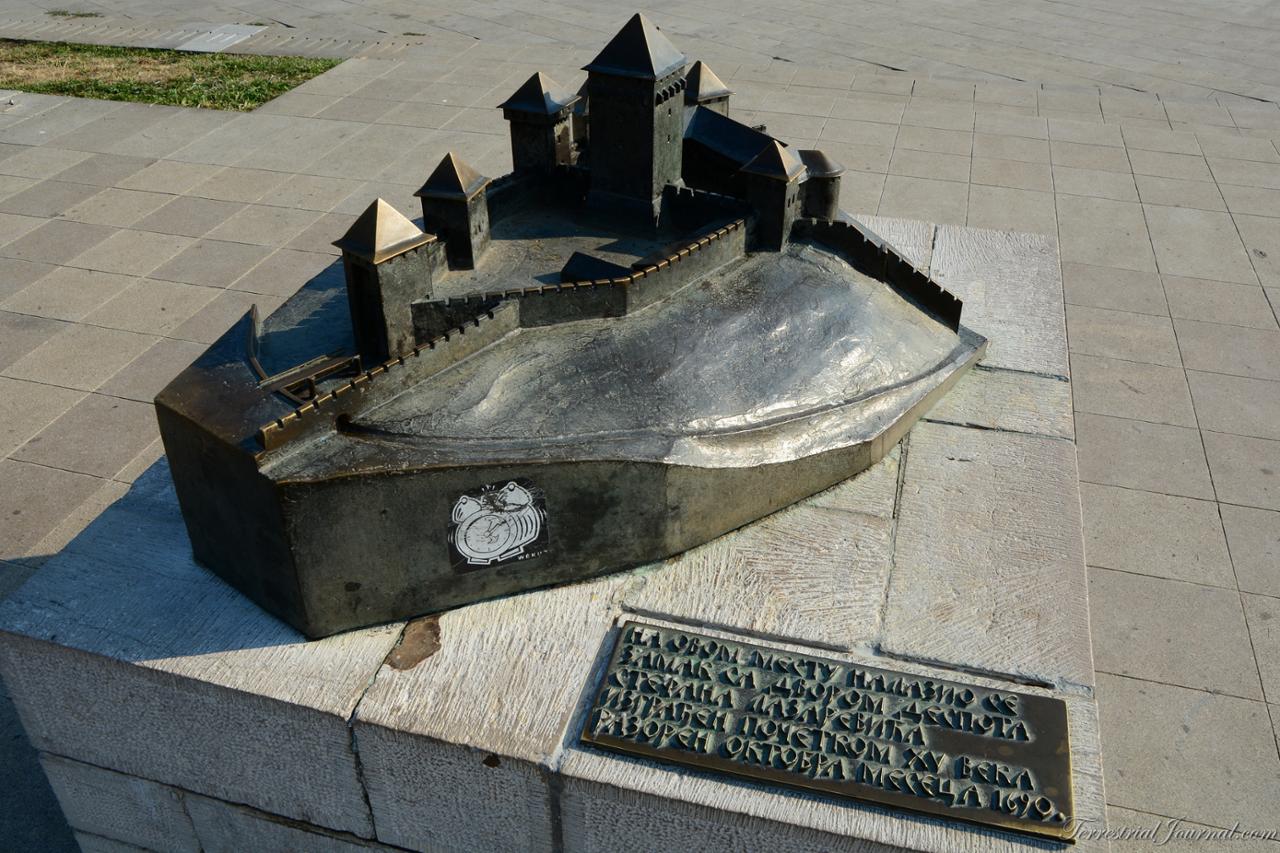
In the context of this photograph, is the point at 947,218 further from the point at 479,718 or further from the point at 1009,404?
the point at 479,718

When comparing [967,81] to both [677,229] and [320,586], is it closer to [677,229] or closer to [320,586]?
[677,229]

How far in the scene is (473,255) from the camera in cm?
517

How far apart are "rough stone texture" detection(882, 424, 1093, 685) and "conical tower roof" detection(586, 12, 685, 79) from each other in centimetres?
217

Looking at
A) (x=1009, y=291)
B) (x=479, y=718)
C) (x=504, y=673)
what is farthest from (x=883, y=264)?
(x=479, y=718)

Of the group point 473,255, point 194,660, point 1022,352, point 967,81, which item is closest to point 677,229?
point 473,255

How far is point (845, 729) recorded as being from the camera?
398 centimetres

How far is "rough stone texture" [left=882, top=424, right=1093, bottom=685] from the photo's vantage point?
4316 mm

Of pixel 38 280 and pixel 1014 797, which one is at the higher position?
pixel 1014 797

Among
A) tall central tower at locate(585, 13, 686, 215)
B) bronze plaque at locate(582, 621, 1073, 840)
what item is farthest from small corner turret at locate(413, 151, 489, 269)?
bronze plaque at locate(582, 621, 1073, 840)

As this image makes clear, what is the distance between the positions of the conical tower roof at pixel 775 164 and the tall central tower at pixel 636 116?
0.44 metres

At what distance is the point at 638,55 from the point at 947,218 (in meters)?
5.67

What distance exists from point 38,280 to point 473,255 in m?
5.69

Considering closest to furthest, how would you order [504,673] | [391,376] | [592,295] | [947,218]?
1. [504,673]
2. [391,376]
3. [592,295]
4. [947,218]

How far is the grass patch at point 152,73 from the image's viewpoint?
43.3 feet
